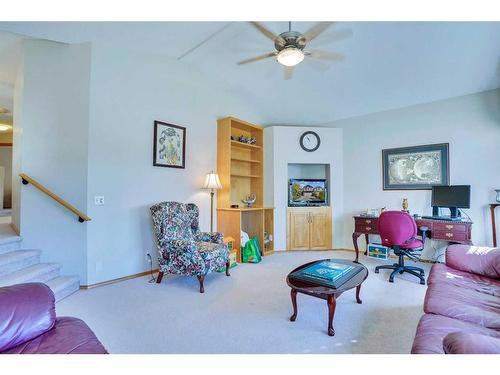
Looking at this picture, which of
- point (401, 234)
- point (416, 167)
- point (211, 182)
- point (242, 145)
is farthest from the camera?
point (242, 145)

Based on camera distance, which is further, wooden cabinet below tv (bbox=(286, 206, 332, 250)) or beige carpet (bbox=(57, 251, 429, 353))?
wooden cabinet below tv (bbox=(286, 206, 332, 250))

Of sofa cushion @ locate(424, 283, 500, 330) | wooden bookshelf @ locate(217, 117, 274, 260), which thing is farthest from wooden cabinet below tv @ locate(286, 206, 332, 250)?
sofa cushion @ locate(424, 283, 500, 330)

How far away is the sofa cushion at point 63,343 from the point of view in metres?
1.17

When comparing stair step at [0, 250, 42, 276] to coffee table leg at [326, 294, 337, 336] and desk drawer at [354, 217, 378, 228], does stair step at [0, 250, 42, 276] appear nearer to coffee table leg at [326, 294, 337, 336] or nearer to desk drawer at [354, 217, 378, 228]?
coffee table leg at [326, 294, 337, 336]

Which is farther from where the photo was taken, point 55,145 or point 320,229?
point 320,229

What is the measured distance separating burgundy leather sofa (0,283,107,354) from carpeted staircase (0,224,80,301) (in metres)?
1.59

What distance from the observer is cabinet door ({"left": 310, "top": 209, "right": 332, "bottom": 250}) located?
5.05 metres

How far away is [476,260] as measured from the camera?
228 centimetres

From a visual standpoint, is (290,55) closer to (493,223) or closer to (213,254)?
(213,254)

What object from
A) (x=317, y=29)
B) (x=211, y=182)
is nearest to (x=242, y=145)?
(x=211, y=182)

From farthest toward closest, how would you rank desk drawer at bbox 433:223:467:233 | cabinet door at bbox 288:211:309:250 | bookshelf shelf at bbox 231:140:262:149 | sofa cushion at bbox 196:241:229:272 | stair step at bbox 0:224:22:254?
cabinet door at bbox 288:211:309:250
bookshelf shelf at bbox 231:140:262:149
desk drawer at bbox 433:223:467:233
sofa cushion at bbox 196:241:229:272
stair step at bbox 0:224:22:254

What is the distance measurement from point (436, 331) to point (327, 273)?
0.93 metres

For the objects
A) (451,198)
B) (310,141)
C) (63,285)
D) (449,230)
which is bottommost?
(63,285)

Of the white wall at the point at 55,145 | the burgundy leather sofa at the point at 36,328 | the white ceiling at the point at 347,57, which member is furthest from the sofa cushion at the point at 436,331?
the white wall at the point at 55,145
